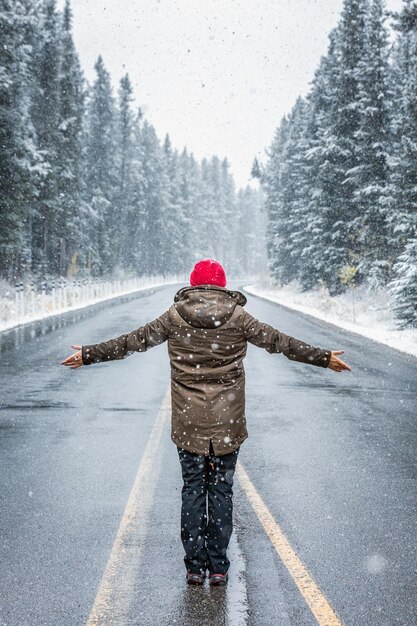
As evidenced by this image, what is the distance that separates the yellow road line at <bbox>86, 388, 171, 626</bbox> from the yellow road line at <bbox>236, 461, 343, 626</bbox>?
930 mm

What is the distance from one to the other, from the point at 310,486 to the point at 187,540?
229 cm

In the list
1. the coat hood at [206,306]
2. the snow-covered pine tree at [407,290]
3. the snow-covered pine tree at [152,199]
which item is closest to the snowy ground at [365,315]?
the snow-covered pine tree at [407,290]

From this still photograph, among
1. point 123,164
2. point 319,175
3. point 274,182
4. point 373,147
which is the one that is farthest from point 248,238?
point 373,147

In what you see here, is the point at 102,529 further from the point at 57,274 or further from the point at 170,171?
the point at 170,171

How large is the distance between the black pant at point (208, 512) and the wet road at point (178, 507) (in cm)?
19

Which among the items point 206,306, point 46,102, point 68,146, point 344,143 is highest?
point 46,102

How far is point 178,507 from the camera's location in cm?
573

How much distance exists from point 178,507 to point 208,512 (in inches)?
53.8

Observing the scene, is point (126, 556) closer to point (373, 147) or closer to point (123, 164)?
point (373, 147)

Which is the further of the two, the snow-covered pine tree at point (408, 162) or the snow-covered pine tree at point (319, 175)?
the snow-covered pine tree at point (319, 175)

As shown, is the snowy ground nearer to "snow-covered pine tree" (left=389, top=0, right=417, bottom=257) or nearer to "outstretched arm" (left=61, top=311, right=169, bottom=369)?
"snow-covered pine tree" (left=389, top=0, right=417, bottom=257)

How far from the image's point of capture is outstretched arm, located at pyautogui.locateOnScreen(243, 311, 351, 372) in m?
4.44

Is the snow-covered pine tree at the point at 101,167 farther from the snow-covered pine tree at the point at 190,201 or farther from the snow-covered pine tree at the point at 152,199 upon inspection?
the snow-covered pine tree at the point at 190,201

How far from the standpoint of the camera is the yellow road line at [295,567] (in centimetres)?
387
